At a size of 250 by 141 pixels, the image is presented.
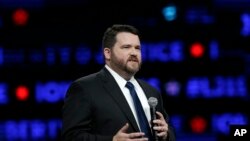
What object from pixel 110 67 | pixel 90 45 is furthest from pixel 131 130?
pixel 90 45

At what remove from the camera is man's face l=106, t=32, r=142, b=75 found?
119 inches

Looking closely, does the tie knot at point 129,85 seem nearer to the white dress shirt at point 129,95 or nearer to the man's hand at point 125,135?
the white dress shirt at point 129,95

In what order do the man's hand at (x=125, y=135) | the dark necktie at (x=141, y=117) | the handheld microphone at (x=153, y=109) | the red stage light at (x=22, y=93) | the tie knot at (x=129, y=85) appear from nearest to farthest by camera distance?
the man's hand at (x=125, y=135) → the handheld microphone at (x=153, y=109) → the dark necktie at (x=141, y=117) → the tie knot at (x=129, y=85) → the red stage light at (x=22, y=93)

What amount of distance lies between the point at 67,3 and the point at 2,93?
877 mm

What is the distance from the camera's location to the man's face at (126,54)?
9.89ft

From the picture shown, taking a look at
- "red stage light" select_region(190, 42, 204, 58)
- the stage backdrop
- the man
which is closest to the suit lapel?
the man

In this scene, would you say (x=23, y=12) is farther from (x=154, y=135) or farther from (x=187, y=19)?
(x=154, y=135)

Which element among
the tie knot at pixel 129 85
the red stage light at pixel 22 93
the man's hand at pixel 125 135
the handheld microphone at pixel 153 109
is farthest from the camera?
the red stage light at pixel 22 93

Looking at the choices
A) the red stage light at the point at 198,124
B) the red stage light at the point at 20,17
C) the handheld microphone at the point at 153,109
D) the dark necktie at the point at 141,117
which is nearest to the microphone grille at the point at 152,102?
the handheld microphone at the point at 153,109

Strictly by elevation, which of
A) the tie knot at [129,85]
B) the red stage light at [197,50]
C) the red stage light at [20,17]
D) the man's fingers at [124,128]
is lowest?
the man's fingers at [124,128]

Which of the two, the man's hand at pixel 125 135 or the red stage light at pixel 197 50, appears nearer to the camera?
the man's hand at pixel 125 135

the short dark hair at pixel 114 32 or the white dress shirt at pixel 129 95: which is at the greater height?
the short dark hair at pixel 114 32

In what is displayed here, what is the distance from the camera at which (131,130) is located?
2910mm

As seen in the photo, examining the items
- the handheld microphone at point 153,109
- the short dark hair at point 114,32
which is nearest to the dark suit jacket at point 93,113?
the handheld microphone at point 153,109
